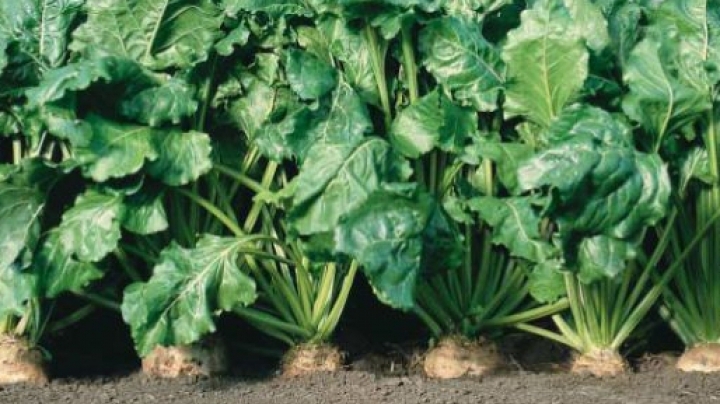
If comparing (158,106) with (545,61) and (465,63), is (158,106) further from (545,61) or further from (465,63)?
(545,61)

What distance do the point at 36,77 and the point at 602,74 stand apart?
203 centimetres

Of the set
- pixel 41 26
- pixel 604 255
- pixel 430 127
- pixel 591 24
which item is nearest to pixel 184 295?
pixel 430 127

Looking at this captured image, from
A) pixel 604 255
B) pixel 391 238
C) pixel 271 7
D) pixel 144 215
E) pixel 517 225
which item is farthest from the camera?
pixel 271 7

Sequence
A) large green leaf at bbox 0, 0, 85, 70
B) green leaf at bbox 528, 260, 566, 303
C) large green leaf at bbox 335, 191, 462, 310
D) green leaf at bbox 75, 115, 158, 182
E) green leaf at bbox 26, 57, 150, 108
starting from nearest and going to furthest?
large green leaf at bbox 335, 191, 462, 310 < green leaf at bbox 26, 57, 150, 108 < green leaf at bbox 75, 115, 158, 182 < green leaf at bbox 528, 260, 566, 303 < large green leaf at bbox 0, 0, 85, 70

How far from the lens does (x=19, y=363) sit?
4320 millimetres

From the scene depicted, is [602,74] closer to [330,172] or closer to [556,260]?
[556,260]

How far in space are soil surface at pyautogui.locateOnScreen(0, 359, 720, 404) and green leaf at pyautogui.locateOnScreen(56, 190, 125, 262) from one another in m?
0.51

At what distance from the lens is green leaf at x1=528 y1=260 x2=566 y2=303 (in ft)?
13.5

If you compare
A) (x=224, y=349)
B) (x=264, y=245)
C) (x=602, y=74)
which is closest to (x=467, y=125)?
(x=602, y=74)

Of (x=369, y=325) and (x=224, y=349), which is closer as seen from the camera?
(x=224, y=349)

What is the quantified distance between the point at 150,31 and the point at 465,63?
1.15 m

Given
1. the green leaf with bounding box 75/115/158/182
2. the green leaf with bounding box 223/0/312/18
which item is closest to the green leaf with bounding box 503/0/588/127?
the green leaf with bounding box 223/0/312/18

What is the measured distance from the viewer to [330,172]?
12.6 feet

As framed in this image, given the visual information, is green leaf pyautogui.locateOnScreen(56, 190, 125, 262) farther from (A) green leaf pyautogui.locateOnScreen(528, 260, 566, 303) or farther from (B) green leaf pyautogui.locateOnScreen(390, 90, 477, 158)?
(A) green leaf pyautogui.locateOnScreen(528, 260, 566, 303)
